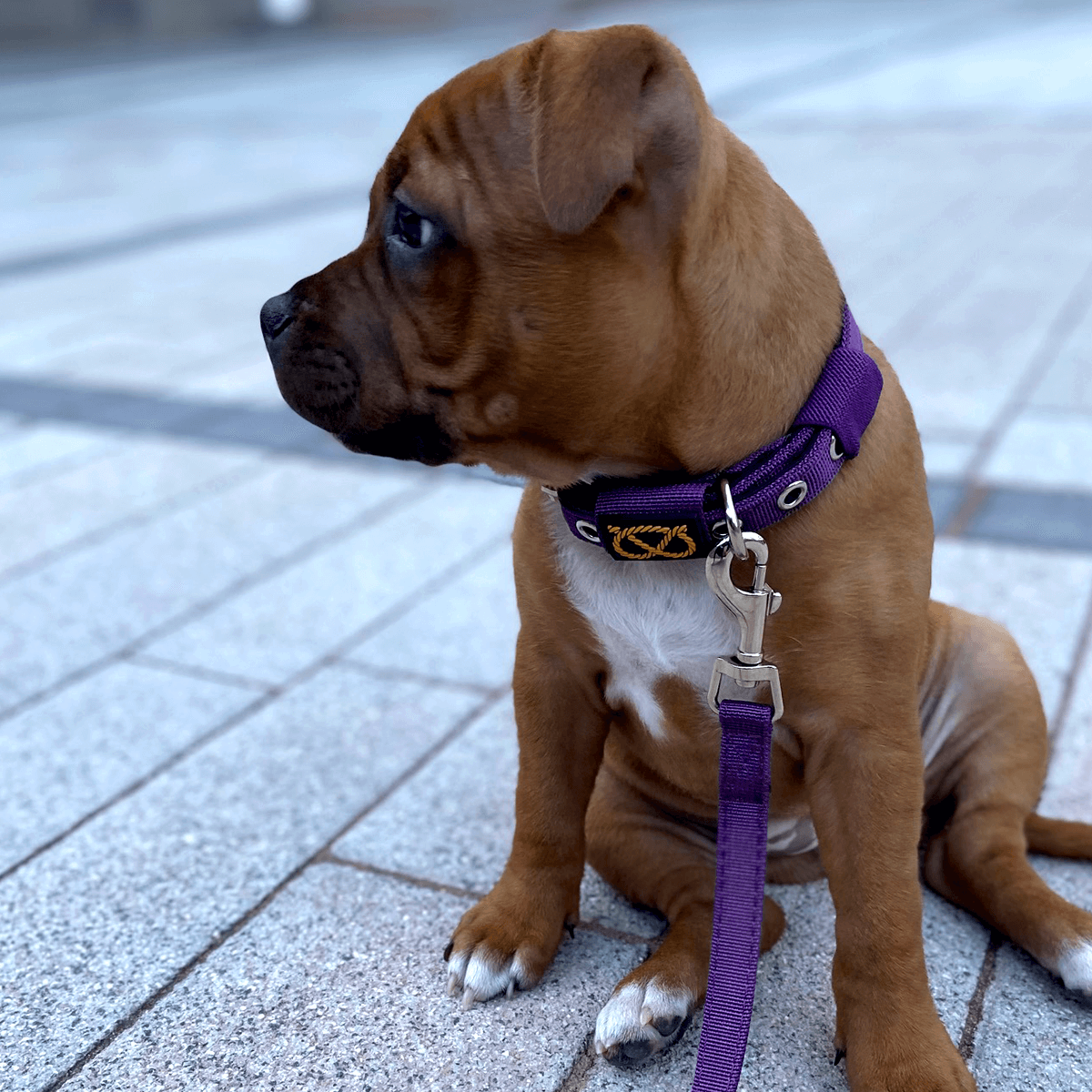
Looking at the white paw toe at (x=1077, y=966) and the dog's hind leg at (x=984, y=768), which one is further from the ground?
the dog's hind leg at (x=984, y=768)

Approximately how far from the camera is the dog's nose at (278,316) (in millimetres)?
2096

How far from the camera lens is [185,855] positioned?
9.15ft

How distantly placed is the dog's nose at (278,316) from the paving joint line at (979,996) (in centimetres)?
165

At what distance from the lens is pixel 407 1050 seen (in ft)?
7.11

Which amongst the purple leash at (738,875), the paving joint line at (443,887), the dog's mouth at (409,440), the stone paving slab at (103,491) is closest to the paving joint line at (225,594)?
the stone paving slab at (103,491)

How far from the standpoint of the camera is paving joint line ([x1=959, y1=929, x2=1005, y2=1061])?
216cm

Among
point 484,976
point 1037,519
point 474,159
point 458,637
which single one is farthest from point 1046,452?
point 474,159

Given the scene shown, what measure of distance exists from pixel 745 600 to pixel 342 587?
2.52 m

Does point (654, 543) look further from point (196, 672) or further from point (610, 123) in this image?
point (196, 672)

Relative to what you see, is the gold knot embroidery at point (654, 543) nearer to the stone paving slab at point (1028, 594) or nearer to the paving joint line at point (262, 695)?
the paving joint line at point (262, 695)

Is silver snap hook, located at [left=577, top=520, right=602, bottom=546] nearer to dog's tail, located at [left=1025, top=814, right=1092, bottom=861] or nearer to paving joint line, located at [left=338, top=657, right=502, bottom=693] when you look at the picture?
dog's tail, located at [left=1025, top=814, right=1092, bottom=861]

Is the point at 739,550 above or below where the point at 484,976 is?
above

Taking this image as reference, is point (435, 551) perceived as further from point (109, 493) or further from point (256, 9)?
point (256, 9)

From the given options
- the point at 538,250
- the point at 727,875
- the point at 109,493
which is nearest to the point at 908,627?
the point at 727,875
